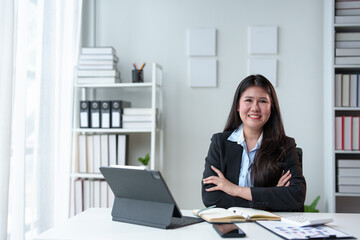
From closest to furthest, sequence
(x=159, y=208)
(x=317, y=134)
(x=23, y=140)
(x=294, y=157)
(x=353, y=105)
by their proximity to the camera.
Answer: (x=159, y=208)
(x=294, y=157)
(x=23, y=140)
(x=353, y=105)
(x=317, y=134)

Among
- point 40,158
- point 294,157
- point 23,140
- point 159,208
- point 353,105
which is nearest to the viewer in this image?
point 159,208

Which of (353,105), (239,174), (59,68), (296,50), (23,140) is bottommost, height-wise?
(239,174)

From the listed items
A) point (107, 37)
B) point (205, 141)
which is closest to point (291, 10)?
point (205, 141)

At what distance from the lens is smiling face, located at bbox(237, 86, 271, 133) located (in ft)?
7.22

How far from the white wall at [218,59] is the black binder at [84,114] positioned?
52 cm

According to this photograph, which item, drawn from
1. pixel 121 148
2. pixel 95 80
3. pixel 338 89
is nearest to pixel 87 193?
pixel 121 148

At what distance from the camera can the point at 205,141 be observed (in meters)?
3.48

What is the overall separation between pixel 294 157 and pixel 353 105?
1.24m

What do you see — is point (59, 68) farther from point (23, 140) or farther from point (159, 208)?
point (159, 208)

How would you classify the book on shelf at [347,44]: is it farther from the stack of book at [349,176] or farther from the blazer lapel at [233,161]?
the blazer lapel at [233,161]

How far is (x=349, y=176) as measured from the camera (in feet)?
10.1

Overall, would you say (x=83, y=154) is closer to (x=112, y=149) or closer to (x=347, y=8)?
(x=112, y=149)

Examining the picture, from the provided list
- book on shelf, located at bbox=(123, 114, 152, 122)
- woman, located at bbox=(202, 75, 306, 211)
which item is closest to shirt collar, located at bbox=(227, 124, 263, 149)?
woman, located at bbox=(202, 75, 306, 211)

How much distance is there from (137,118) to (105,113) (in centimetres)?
25
